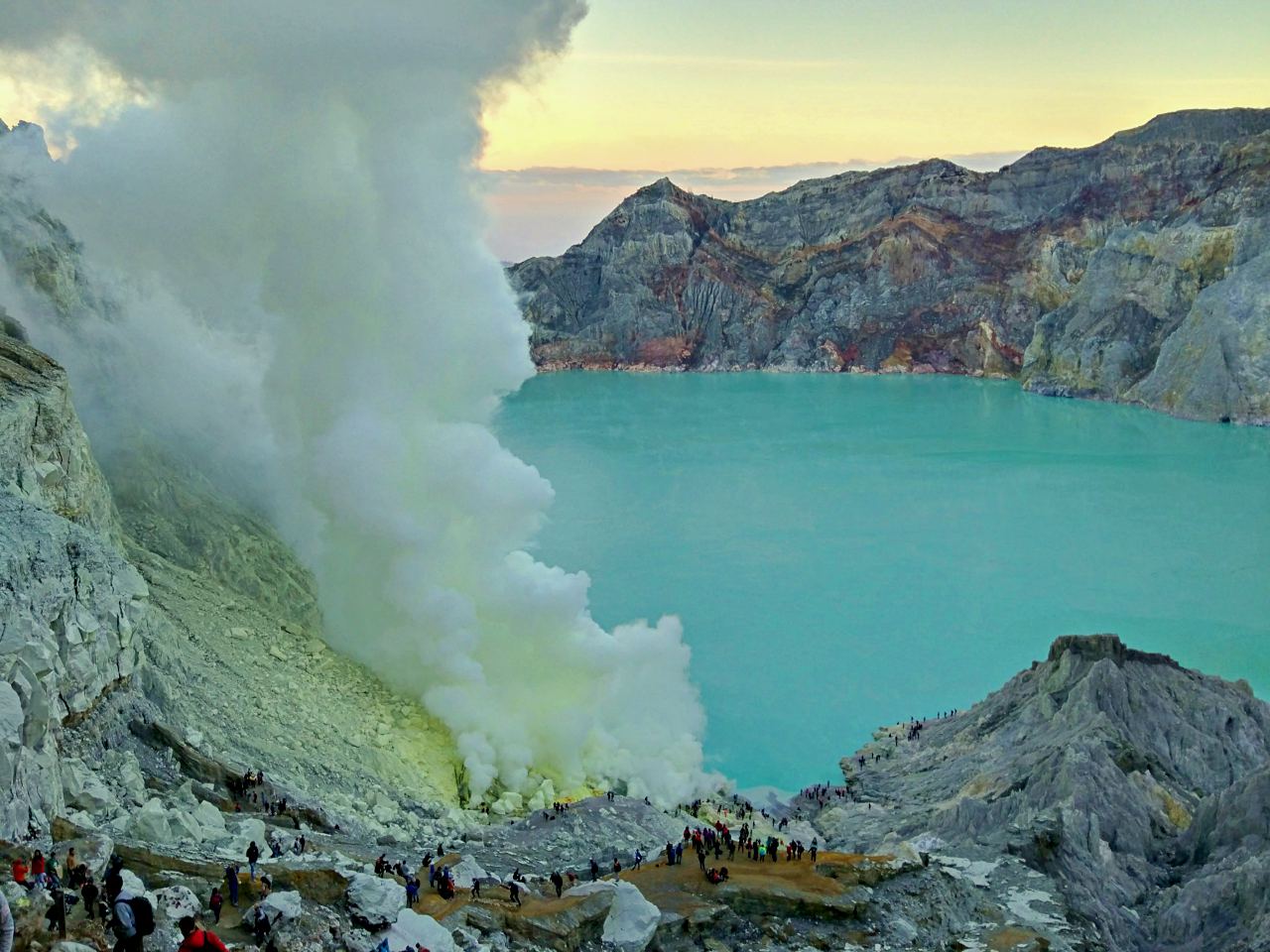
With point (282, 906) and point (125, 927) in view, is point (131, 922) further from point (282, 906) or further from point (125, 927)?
point (282, 906)

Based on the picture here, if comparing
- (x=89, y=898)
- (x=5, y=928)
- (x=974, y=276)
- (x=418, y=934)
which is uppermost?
(x=974, y=276)

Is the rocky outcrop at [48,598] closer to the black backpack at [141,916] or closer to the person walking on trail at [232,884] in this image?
the person walking on trail at [232,884]

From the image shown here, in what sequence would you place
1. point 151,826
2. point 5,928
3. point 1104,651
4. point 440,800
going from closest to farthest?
point 5,928 < point 151,826 < point 440,800 < point 1104,651

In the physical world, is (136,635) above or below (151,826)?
above

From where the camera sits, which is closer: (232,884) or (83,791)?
(232,884)

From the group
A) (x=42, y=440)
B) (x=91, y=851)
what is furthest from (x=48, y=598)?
(x=91, y=851)

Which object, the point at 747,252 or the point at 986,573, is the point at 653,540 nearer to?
the point at 986,573
